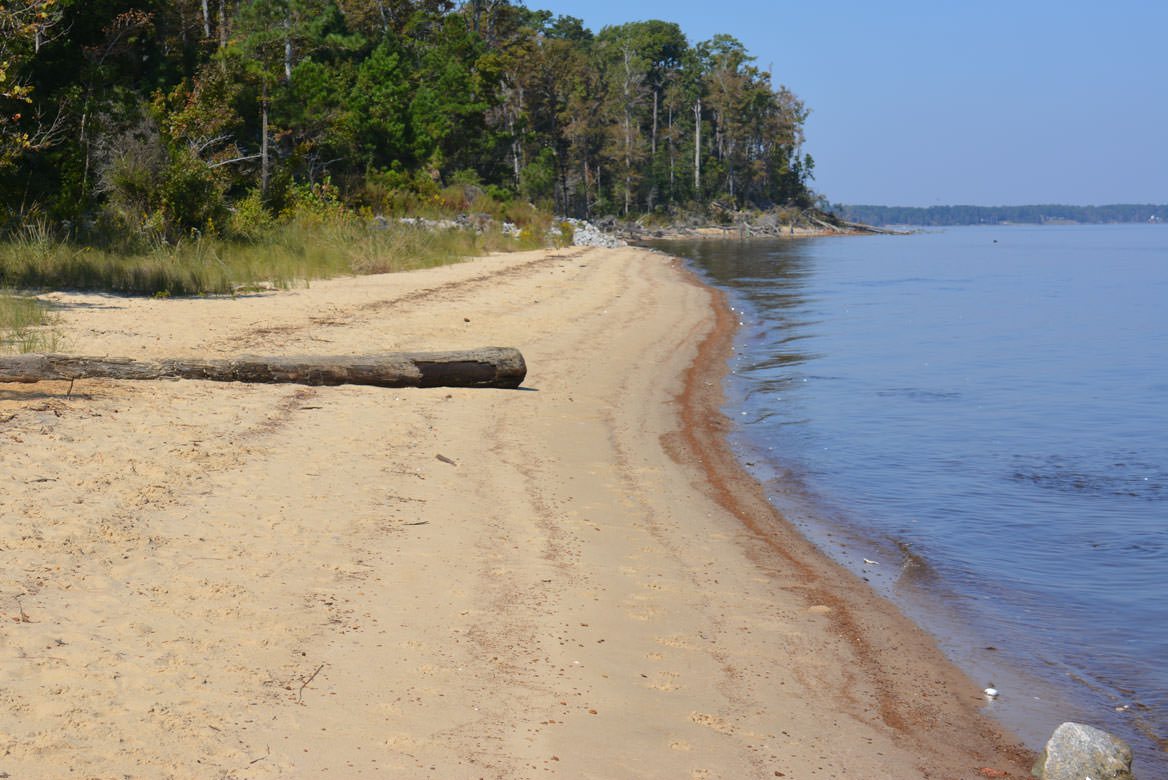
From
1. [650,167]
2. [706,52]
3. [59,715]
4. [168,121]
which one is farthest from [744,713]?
[706,52]

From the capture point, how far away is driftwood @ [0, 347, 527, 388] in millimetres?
7676

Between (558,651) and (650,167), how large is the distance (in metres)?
84.5

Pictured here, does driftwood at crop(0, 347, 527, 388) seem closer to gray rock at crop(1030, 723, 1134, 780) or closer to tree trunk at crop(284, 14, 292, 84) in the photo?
gray rock at crop(1030, 723, 1134, 780)

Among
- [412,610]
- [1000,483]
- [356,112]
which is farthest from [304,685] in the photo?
[356,112]

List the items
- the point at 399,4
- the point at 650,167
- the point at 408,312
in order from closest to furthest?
the point at 408,312, the point at 399,4, the point at 650,167

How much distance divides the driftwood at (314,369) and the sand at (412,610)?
168 millimetres

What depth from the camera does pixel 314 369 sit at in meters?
9.09

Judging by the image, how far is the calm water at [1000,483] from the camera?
17.4 feet

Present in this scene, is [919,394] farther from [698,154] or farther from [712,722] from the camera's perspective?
[698,154]

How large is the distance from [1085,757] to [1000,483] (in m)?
5.80

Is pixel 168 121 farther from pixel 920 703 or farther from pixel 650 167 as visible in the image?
pixel 650 167

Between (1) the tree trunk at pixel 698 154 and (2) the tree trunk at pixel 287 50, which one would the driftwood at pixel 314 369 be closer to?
(2) the tree trunk at pixel 287 50

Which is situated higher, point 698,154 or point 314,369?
point 698,154

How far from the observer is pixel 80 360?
312 inches
